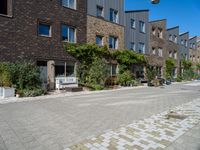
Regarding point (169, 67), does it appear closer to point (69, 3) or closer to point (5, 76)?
point (69, 3)

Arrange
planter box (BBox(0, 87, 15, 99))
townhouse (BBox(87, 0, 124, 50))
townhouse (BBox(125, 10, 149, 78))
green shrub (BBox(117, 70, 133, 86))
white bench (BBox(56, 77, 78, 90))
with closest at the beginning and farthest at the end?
planter box (BBox(0, 87, 15, 99)) → white bench (BBox(56, 77, 78, 90)) → townhouse (BBox(87, 0, 124, 50)) → green shrub (BBox(117, 70, 133, 86)) → townhouse (BBox(125, 10, 149, 78))

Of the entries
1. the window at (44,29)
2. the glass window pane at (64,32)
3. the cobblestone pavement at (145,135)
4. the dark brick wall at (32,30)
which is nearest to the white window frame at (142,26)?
the dark brick wall at (32,30)

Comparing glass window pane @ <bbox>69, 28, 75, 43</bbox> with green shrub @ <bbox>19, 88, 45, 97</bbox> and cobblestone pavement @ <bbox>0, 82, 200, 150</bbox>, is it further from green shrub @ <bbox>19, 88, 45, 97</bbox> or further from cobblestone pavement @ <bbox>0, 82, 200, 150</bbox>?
cobblestone pavement @ <bbox>0, 82, 200, 150</bbox>

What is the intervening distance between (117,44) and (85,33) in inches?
218

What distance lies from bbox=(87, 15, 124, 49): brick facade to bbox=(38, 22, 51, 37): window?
4431 mm

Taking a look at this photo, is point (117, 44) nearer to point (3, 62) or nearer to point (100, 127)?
point (3, 62)

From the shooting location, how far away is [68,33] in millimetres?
17719

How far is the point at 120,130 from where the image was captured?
5625 millimetres

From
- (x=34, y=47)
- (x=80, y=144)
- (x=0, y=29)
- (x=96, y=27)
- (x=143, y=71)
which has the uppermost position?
(x=96, y=27)

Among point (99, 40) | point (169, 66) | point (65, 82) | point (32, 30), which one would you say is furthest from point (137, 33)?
point (32, 30)

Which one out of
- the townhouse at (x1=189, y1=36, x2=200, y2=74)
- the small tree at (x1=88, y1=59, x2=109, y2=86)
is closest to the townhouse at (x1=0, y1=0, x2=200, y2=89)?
the small tree at (x1=88, y1=59, x2=109, y2=86)

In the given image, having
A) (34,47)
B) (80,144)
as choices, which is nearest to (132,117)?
(80,144)

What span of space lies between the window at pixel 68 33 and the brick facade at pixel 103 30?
1759mm

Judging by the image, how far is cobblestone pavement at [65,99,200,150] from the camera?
451 centimetres
